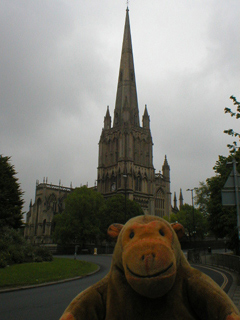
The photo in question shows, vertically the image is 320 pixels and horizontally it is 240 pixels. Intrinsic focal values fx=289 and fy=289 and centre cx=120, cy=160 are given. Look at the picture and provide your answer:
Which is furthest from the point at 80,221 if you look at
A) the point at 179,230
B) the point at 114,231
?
the point at 179,230

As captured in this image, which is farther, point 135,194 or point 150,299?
point 135,194

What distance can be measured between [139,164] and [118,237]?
66527mm

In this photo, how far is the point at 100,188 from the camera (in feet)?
231

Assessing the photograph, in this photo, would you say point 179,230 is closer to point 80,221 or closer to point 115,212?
point 115,212

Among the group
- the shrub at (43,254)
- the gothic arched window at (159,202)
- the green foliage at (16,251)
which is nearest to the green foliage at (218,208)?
the shrub at (43,254)

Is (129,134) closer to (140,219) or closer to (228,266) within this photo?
(228,266)

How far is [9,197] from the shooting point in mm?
31969

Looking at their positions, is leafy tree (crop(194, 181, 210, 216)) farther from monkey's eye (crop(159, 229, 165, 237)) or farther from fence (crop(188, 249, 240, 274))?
monkey's eye (crop(159, 229, 165, 237))

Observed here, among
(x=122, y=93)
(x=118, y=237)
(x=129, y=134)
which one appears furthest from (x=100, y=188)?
(x=118, y=237)

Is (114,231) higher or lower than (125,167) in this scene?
lower

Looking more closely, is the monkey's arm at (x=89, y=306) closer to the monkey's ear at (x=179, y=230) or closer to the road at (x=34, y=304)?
the monkey's ear at (x=179, y=230)

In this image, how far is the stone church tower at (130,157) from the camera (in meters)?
66.7

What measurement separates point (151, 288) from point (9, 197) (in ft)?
106

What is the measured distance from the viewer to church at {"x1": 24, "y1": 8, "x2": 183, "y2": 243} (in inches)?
2645
